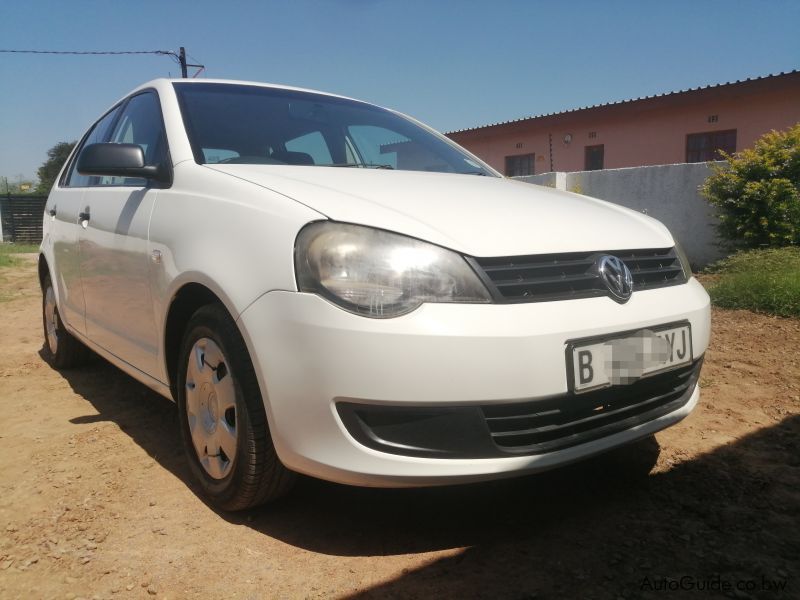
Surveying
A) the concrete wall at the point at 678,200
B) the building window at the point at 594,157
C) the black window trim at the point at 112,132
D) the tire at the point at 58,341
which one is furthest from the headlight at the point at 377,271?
the building window at the point at 594,157

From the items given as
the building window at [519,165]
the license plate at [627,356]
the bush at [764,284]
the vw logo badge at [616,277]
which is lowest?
the bush at [764,284]

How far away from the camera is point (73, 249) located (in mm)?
3410

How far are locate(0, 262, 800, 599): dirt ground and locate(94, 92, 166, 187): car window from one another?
4.15 ft

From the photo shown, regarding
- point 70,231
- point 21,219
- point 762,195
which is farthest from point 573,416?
point 21,219

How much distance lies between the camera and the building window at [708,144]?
12391 mm

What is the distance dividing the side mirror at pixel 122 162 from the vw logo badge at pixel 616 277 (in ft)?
5.38

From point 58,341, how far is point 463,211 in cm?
340

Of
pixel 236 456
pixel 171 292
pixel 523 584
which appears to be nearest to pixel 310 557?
pixel 236 456

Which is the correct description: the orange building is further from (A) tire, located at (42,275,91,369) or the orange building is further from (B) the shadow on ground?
(A) tire, located at (42,275,91,369)

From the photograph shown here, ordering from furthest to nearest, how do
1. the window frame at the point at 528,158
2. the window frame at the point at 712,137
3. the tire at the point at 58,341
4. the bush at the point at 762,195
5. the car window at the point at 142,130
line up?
the window frame at the point at 528,158, the window frame at the point at 712,137, the bush at the point at 762,195, the tire at the point at 58,341, the car window at the point at 142,130

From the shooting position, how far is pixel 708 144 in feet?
41.9

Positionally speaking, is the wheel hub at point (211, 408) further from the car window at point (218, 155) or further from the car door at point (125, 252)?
the car window at point (218, 155)

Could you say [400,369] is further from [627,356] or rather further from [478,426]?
[627,356]

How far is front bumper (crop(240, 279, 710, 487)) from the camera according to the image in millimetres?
1682
